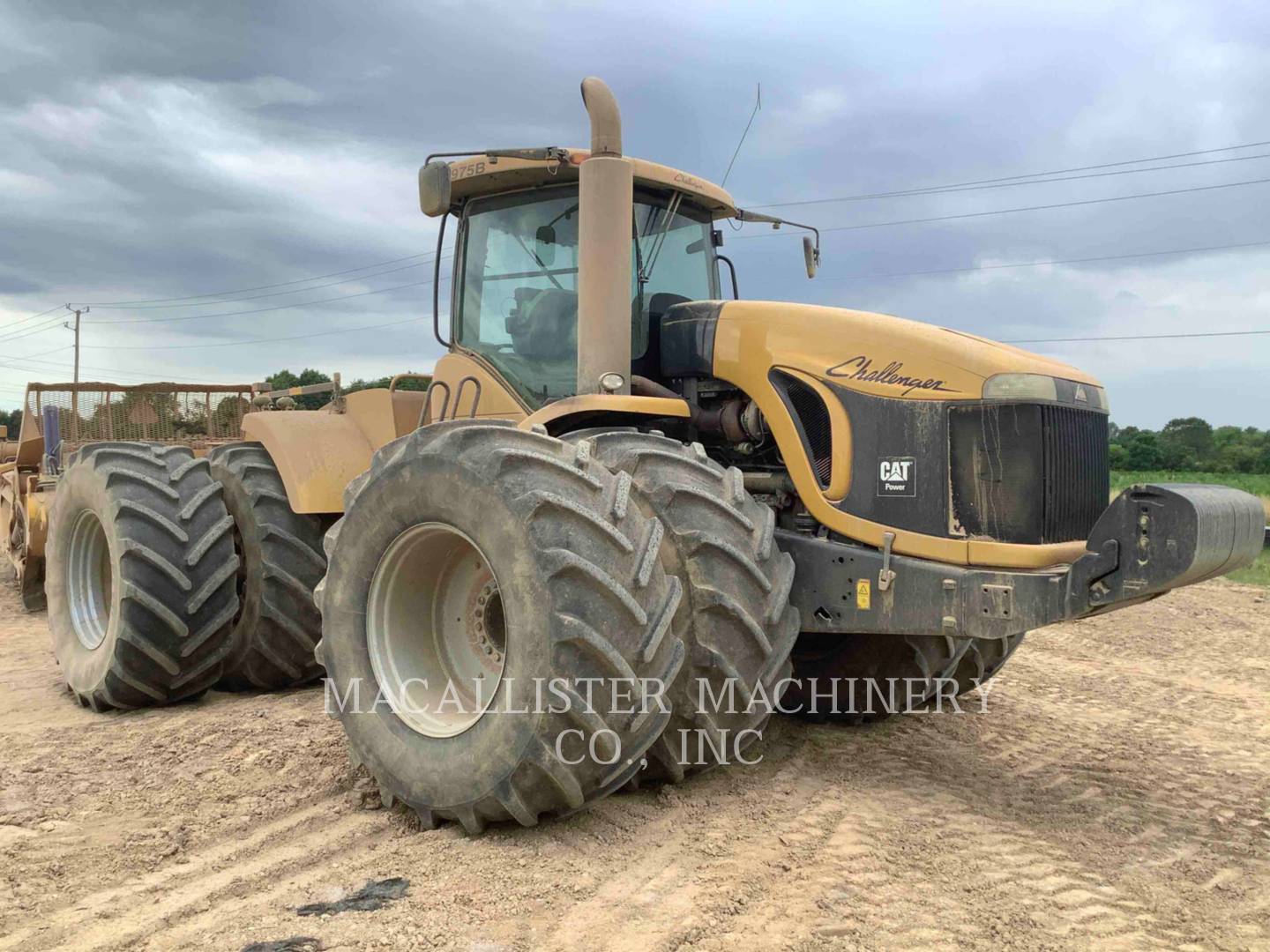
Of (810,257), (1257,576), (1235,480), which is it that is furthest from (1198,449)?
(810,257)

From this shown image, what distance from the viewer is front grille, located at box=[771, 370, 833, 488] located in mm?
4285

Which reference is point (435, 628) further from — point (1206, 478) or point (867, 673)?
point (1206, 478)

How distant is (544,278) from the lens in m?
4.99

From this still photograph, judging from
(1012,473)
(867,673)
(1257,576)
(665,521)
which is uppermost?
(1012,473)

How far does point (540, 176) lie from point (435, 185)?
1.91 ft

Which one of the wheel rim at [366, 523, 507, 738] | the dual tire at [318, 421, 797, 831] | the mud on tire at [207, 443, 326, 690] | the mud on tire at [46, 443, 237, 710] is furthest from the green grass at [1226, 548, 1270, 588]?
the mud on tire at [46, 443, 237, 710]

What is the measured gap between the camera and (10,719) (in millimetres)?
5664

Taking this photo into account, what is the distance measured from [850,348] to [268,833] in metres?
2.95

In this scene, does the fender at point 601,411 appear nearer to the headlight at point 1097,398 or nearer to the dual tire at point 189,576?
the headlight at point 1097,398

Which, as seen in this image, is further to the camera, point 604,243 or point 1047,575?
point 604,243

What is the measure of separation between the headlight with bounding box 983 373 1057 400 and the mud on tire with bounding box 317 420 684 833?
1467 millimetres

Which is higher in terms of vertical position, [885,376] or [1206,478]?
[885,376]

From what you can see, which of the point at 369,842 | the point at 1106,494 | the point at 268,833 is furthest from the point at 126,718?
the point at 1106,494

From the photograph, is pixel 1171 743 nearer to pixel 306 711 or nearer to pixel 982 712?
pixel 982 712
